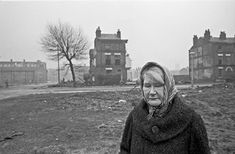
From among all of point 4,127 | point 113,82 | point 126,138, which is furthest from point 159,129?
point 113,82

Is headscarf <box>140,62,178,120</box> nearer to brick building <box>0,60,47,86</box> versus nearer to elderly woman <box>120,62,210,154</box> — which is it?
elderly woman <box>120,62,210,154</box>

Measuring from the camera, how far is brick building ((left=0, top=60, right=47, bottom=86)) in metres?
77.4

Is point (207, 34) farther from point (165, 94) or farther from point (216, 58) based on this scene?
point (165, 94)

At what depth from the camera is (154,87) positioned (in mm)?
1955

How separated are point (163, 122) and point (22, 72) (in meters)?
85.6

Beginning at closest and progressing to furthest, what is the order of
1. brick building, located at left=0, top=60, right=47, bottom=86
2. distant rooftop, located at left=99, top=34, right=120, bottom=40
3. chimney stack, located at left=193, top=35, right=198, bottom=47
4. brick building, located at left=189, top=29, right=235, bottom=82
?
distant rooftop, located at left=99, top=34, right=120, bottom=40
brick building, located at left=189, top=29, right=235, bottom=82
chimney stack, located at left=193, top=35, right=198, bottom=47
brick building, located at left=0, top=60, right=47, bottom=86

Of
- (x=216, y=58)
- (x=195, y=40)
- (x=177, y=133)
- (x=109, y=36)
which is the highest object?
(x=195, y=40)

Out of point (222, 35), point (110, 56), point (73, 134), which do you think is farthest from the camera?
point (222, 35)

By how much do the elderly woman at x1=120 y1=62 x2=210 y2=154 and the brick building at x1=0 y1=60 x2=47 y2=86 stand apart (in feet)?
265

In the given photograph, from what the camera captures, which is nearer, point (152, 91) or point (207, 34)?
point (152, 91)

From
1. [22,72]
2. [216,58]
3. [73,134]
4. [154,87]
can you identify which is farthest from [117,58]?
[22,72]

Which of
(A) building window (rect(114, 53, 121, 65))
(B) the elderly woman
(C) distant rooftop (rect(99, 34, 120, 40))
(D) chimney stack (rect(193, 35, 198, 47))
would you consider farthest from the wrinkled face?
(D) chimney stack (rect(193, 35, 198, 47))

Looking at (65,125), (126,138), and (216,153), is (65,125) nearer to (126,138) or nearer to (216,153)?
(216,153)

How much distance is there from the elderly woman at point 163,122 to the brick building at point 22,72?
265 feet
